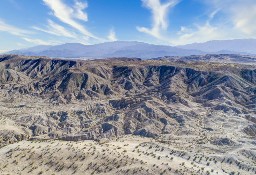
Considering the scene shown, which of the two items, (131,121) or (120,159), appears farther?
(131,121)

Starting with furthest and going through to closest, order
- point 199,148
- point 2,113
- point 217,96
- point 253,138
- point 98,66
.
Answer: point 98,66
point 217,96
point 2,113
point 253,138
point 199,148

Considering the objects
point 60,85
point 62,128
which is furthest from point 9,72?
point 62,128

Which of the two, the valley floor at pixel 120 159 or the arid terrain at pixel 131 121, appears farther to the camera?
the arid terrain at pixel 131 121

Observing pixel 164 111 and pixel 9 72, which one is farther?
pixel 9 72

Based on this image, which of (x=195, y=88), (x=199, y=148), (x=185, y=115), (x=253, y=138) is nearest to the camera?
(x=199, y=148)

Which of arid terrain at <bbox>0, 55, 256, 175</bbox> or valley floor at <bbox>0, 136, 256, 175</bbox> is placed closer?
valley floor at <bbox>0, 136, 256, 175</bbox>

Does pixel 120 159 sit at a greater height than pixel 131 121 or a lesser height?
greater

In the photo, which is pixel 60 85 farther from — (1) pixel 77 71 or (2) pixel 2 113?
(2) pixel 2 113
